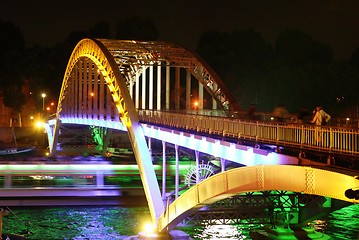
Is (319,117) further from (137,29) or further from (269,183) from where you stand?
(137,29)

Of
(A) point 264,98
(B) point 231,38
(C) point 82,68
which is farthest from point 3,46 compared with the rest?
(A) point 264,98

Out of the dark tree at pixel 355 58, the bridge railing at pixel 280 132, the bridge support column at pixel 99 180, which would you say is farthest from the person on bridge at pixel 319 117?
the dark tree at pixel 355 58

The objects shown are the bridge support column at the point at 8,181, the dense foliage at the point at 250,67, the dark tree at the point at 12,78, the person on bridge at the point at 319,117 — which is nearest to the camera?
the person on bridge at the point at 319,117

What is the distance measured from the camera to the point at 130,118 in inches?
1375

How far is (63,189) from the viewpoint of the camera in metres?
45.8

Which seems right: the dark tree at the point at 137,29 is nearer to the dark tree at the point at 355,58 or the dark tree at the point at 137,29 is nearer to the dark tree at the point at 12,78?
the dark tree at the point at 12,78

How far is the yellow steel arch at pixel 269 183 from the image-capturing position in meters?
13.7

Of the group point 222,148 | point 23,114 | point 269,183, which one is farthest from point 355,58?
point 269,183

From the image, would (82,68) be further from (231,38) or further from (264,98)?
(231,38)

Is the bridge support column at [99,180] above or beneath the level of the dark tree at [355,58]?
Answer: beneath

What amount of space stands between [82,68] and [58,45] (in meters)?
45.5

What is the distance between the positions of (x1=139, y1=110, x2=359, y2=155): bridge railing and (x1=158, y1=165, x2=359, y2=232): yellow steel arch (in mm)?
1585

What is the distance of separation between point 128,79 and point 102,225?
1982 centimetres

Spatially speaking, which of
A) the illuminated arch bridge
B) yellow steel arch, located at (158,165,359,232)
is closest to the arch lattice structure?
the illuminated arch bridge
